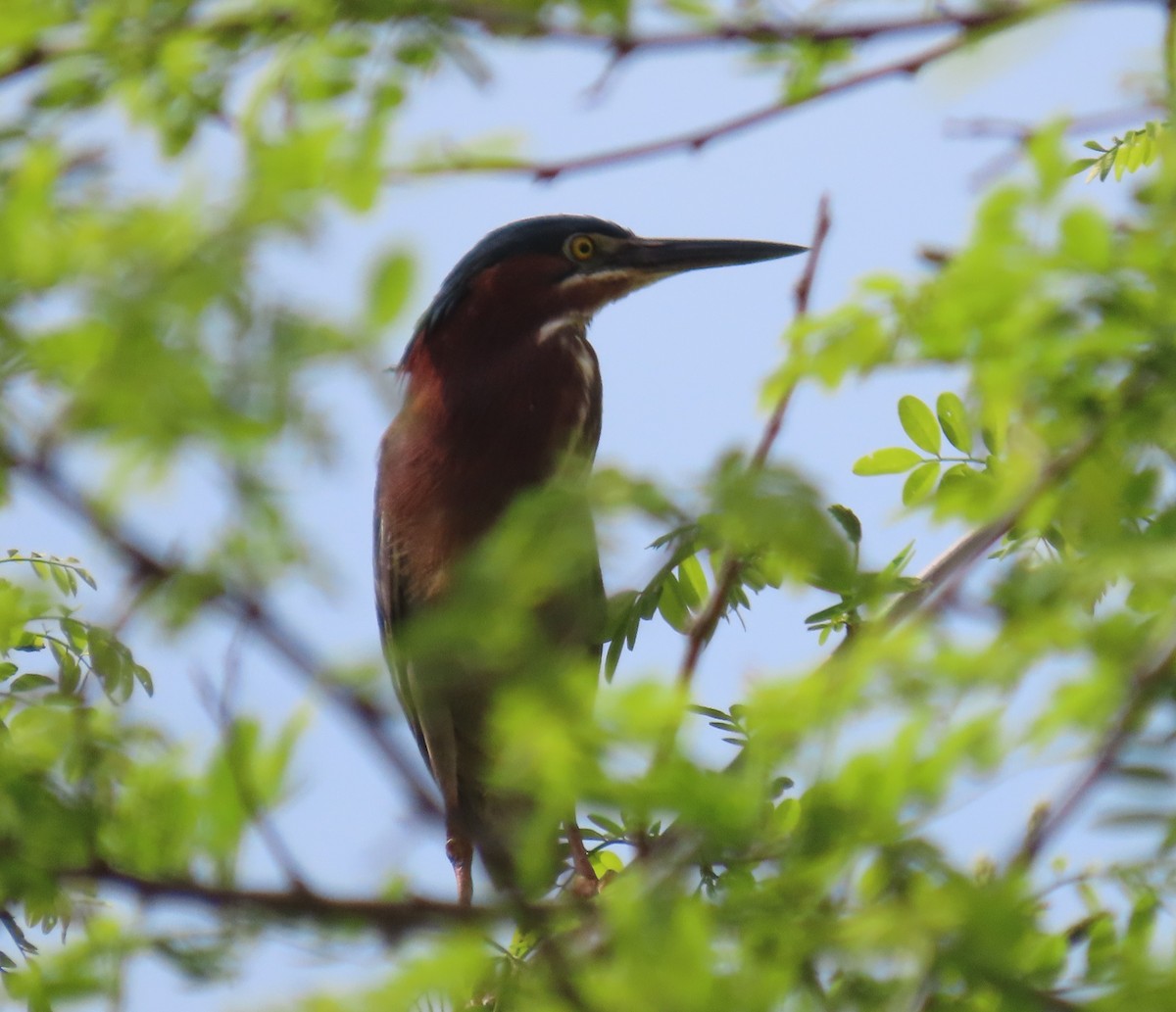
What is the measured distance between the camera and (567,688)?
116 centimetres

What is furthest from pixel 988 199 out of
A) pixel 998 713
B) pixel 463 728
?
pixel 463 728

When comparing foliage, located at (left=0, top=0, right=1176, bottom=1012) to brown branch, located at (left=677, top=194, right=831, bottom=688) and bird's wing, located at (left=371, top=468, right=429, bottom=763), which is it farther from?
bird's wing, located at (left=371, top=468, right=429, bottom=763)

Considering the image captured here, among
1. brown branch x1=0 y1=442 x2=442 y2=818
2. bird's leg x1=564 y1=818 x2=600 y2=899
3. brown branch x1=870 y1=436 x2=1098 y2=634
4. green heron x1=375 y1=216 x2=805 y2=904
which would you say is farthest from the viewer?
green heron x1=375 y1=216 x2=805 y2=904

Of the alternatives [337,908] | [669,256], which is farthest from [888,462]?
[669,256]

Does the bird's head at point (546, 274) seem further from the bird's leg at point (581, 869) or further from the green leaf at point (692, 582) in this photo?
the green leaf at point (692, 582)

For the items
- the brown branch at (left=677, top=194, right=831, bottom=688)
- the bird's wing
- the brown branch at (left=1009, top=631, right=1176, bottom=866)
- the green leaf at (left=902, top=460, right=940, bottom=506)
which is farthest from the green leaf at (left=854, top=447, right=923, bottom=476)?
the bird's wing

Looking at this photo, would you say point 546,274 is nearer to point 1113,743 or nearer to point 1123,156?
point 1123,156

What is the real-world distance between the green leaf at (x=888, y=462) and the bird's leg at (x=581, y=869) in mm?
772

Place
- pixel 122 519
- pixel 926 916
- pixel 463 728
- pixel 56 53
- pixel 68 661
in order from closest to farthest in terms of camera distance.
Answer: pixel 926 916, pixel 122 519, pixel 56 53, pixel 68 661, pixel 463 728

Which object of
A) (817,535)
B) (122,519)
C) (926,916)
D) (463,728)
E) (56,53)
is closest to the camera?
(926,916)

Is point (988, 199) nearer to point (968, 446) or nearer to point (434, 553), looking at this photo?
point (968, 446)

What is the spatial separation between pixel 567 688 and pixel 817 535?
0.25 metres

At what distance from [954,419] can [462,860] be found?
2.68 meters

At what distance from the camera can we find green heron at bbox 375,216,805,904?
3871 mm
